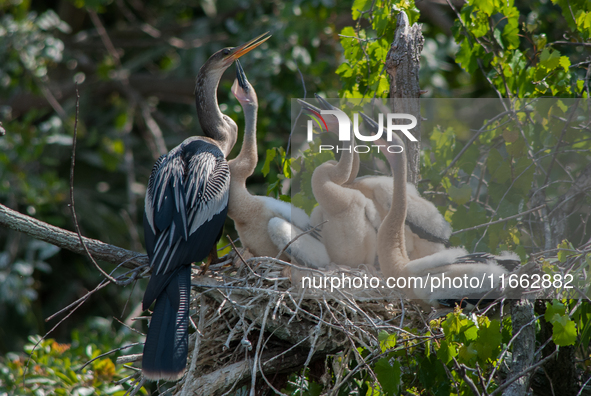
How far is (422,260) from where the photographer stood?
241cm

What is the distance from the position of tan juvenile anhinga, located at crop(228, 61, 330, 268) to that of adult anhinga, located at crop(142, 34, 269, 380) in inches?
4.8

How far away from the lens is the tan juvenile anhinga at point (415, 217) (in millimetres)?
2475

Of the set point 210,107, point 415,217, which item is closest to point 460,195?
point 415,217

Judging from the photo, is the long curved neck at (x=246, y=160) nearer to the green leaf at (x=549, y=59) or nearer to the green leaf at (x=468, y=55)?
the green leaf at (x=468, y=55)

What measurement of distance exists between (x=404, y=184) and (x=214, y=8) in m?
4.92

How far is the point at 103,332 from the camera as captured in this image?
176 inches

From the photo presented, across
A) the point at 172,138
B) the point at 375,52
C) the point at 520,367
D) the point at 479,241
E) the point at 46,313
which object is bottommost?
the point at 46,313

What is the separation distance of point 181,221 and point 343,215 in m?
0.75

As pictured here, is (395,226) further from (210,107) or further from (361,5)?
(361,5)

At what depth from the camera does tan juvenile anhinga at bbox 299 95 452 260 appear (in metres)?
2.47

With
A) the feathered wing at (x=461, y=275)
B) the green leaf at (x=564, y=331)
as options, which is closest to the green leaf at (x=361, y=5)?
the feathered wing at (x=461, y=275)

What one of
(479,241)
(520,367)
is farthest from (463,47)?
(520,367)

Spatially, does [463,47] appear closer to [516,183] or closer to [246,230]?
[516,183]

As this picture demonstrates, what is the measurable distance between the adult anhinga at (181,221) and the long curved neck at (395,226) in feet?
2.48
